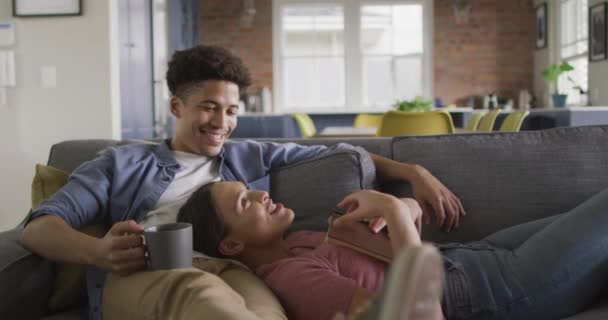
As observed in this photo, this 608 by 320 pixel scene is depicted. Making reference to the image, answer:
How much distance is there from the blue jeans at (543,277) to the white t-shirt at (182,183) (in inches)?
26.8

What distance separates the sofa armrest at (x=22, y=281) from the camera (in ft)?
4.15

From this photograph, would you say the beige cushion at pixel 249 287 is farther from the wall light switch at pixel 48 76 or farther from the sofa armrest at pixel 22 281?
the wall light switch at pixel 48 76

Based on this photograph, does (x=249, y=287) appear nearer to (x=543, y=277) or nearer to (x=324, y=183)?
(x=324, y=183)

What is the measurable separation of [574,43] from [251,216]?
20.3ft

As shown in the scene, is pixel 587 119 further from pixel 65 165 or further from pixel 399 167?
pixel 65 165

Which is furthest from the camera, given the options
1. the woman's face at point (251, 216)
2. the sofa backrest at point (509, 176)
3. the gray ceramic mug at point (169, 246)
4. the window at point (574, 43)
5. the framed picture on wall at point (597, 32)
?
the window at point (574, 43)

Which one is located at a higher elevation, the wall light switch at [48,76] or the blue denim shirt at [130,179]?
the wall light switch at [48,76]

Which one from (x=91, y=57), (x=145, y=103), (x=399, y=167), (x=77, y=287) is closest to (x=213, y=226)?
(x=77, y=287)

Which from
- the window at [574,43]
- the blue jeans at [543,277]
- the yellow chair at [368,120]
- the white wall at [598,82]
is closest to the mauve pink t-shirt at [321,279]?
the blue jeans at [543,277]

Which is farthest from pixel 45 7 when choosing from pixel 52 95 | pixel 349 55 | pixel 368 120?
pixel 349 55

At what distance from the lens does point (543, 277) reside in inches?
48.8

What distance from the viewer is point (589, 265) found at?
4.05ft

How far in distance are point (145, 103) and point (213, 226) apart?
361 centimetres

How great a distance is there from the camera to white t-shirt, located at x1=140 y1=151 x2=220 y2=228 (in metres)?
1.48
